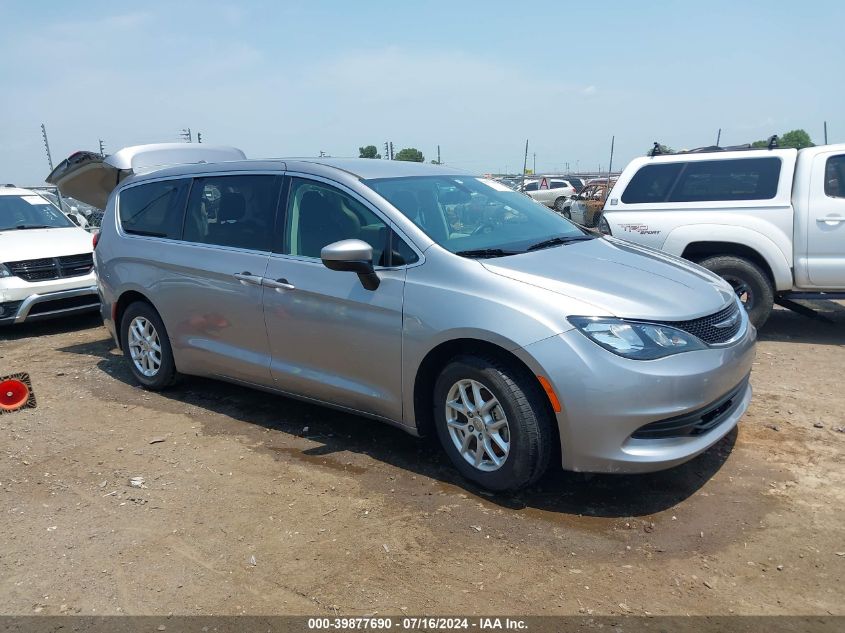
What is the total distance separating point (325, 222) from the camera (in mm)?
4418

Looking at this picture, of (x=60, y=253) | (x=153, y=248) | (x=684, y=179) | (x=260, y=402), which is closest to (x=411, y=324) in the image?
(x=260, y=402)

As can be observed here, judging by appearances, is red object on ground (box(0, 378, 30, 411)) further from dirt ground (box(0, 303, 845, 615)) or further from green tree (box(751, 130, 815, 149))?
green tree (box(751, 130, 815, 149))

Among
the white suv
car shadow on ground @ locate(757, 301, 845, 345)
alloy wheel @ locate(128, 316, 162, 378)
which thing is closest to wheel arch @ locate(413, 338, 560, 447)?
alloy wheel @ locate(128, 316, 162, 378)

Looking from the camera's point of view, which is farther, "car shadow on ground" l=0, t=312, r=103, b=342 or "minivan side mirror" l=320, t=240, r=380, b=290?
"car shadow on ground" l=0, t=312, r=103, b=342

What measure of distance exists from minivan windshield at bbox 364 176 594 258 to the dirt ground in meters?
1.35

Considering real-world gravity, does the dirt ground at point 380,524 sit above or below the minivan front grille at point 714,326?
below

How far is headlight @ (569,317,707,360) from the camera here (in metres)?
3.30

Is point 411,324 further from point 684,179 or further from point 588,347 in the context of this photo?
point 684,179

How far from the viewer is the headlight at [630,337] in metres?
3.30

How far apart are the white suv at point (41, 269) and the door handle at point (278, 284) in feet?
15.6

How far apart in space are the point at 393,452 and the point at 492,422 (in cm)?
100

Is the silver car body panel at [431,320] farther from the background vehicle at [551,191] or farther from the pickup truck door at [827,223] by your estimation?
the background vehicle at [551,191]

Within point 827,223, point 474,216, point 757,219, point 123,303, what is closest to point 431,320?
point 474,216

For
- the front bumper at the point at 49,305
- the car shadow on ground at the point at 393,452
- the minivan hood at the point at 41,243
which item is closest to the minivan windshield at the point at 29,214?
the minivan hood at the point at 41,243
